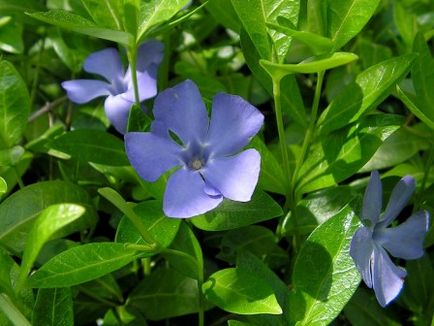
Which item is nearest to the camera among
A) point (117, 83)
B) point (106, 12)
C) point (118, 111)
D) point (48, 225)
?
point (48, 225)

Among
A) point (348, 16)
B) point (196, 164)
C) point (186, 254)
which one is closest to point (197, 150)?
point (196, 164)

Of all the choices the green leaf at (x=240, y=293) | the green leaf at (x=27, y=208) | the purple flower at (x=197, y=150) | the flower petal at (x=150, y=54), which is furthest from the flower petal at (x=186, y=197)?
the flower petal at (x=150, y=54)

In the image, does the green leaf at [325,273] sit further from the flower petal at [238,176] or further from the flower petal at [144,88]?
the flower petal at [144,88]

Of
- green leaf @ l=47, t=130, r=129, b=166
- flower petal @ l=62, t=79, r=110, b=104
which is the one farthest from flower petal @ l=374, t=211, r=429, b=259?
flower petal @ l=62, t=79, r=110, b=104

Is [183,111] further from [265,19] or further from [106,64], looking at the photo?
[106,64]

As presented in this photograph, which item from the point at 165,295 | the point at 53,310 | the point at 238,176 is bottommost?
the point at 165,295

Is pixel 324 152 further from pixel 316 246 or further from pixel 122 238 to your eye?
pixel 122 238

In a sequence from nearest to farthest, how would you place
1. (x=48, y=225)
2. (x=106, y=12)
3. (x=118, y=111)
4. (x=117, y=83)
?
(x=48, y=225)
(x=106, y=12)
(x=118, y=111)
(x=117, y=83)

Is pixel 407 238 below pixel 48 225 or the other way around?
below
